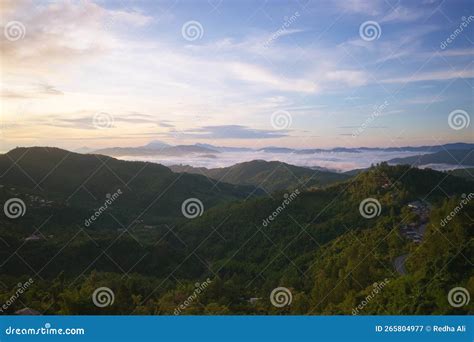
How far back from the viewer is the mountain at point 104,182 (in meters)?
65.2

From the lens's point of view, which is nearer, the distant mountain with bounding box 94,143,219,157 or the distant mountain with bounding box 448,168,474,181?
the distant mountain with bounding box 94,143,219,157

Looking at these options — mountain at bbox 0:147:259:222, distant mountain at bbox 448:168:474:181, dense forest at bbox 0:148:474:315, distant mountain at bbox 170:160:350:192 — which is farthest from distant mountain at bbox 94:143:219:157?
distant mountain at bbox 170:160:350:192

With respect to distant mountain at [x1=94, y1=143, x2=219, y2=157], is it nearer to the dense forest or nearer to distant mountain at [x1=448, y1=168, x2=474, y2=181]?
the dense forest

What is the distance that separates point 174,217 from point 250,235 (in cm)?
3087

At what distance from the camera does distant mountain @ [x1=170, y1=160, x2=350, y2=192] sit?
3319 inches

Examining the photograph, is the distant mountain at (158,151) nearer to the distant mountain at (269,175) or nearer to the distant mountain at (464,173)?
Result: the distant mountain at (464,173)

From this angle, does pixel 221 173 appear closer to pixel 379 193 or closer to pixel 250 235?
pixel 250 235

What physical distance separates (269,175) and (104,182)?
44.3m

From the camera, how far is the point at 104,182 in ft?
259

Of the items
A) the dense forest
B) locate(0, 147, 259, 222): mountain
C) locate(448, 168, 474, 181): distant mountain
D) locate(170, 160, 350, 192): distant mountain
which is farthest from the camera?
locate(170, 160, 350, 192): distant mountain

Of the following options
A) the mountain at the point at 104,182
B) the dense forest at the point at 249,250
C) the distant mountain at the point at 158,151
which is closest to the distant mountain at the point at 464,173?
the dense forest at the point at 249,250

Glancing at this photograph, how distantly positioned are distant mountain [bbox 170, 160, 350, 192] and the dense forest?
2498 cm

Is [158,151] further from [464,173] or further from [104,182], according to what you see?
[104,182]

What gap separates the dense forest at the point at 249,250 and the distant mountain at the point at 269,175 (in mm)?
24982
